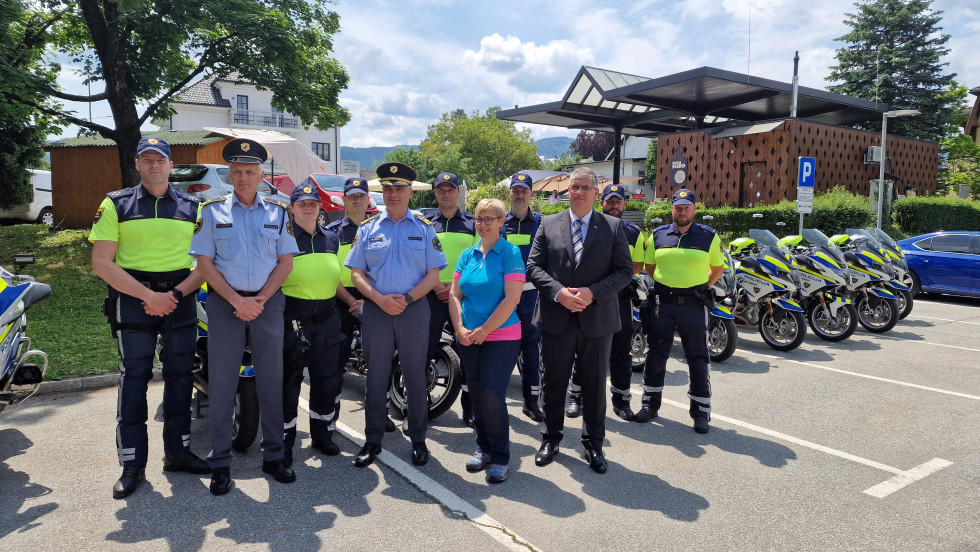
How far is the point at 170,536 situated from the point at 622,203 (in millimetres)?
4518

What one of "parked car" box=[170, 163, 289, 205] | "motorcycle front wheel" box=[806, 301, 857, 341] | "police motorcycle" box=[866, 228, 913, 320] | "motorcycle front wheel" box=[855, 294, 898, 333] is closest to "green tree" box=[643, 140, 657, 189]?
"police motorcycle" box=[866, 228, 913, 320]

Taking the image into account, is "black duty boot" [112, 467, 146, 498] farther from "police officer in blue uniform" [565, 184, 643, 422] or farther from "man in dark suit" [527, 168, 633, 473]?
"police officer in blue uniform" [565, 184, 643, 422]

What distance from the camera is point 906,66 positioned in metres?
34.5

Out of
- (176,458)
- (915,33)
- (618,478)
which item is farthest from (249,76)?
(915,33)

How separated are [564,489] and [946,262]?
40.5 feet

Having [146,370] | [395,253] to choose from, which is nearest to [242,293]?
[146,370]

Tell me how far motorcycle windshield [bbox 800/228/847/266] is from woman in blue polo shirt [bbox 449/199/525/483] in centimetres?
653

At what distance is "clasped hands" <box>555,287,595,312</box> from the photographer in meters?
4.09

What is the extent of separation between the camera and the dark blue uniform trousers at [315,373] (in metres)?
4.34

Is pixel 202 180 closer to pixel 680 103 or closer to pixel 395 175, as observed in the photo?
pixel 395 175

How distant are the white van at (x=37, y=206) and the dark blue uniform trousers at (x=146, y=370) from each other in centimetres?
2542

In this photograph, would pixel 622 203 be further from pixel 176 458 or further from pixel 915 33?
pixel 915 33

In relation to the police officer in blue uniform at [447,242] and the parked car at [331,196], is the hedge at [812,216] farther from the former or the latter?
the police officer in blue uniform at [447,242]

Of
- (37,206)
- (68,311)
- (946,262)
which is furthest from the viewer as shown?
(37,206)
